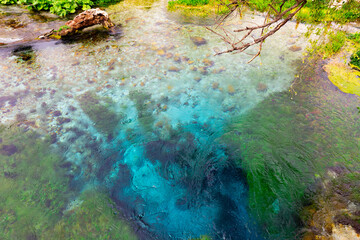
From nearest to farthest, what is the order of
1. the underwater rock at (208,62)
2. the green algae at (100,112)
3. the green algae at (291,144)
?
the green algae at (291,144)
the green algae at (100,112)
the underwater rock at (208,62)

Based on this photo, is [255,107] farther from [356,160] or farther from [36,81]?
[36,81]

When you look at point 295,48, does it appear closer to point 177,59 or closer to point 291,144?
point 177,59

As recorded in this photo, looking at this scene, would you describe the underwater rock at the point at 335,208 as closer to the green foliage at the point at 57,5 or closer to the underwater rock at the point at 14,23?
the green foliage at the point at 57,5

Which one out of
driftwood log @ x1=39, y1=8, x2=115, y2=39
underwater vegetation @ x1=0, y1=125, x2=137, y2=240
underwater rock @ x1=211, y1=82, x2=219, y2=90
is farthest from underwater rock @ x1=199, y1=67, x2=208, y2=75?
driftwood log @ x1=39, y1=8, x2=115, y2=39

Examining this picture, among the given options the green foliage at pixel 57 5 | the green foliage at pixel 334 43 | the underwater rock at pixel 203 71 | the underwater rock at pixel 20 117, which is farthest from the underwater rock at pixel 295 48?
the green foliage at pixel 57 5

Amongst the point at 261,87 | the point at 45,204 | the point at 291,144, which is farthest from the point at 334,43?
the point at 45,204

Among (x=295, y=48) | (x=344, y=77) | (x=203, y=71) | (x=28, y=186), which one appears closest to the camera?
(x=28, y=186)
